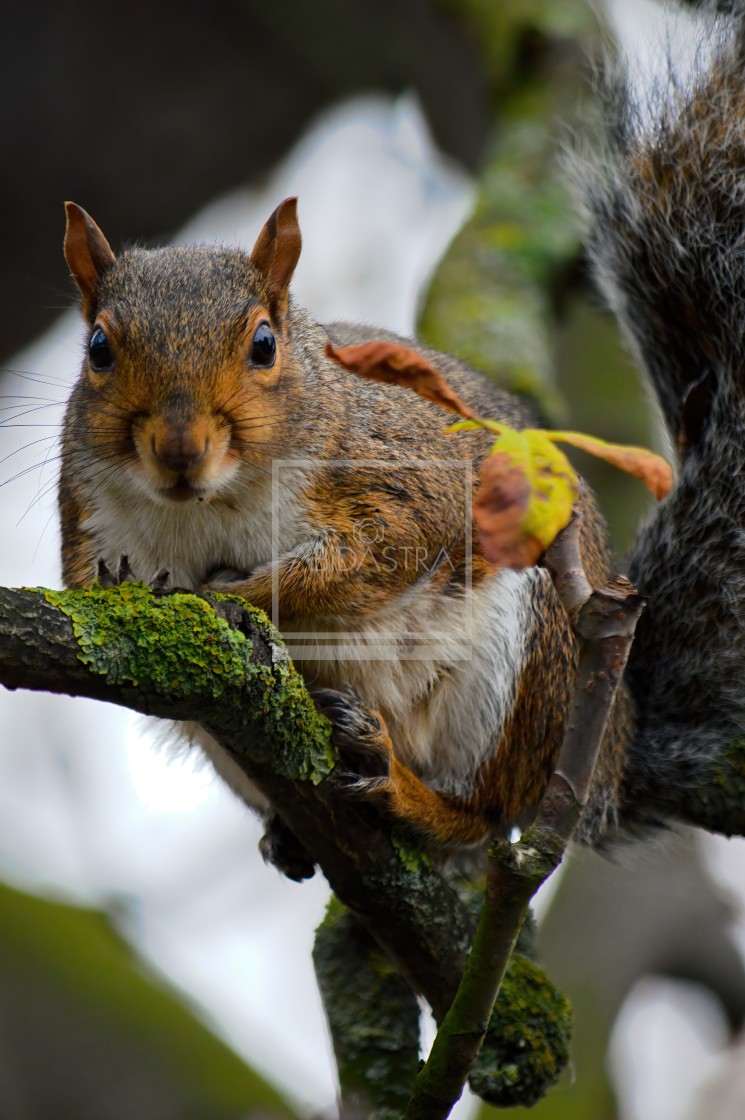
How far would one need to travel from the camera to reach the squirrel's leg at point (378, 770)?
1893 mm

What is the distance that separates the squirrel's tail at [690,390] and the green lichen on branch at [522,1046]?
16.1 inches

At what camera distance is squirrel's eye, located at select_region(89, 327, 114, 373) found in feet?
5.92

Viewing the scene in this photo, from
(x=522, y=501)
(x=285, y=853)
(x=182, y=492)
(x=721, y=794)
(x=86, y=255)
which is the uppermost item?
(x=86, y=255)

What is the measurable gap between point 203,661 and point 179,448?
308 millimetres

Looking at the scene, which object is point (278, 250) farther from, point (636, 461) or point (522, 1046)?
point (522, 1046)

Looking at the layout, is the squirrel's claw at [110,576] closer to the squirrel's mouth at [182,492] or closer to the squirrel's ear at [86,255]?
the squirrel's mouth at [182,492]

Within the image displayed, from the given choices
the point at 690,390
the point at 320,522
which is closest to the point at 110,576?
the point at 320,522

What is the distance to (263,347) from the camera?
188cm

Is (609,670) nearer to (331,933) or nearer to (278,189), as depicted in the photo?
(331,933)

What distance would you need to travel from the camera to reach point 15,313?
3.82m

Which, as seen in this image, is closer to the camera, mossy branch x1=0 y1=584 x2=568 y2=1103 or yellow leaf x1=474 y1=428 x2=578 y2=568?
yellow leaf x1=474 y1=428 x2=578 y2=568

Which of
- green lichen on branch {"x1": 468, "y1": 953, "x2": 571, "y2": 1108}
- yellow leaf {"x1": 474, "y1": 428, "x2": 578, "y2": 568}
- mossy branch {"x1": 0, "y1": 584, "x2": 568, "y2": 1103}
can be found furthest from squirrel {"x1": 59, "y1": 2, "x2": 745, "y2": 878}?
yellow leaf {"x1": 474, "y1": 428, "x2": 578, "y2": 568}

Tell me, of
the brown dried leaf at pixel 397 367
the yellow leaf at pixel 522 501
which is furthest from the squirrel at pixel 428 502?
the yellow leaf at pixel 522 501

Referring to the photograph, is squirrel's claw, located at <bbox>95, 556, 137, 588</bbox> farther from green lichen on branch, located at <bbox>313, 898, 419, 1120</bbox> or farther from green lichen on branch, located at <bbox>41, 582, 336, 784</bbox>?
green lichen on branch, located at <bbox>313, 898, 419, 1120</bbox>
